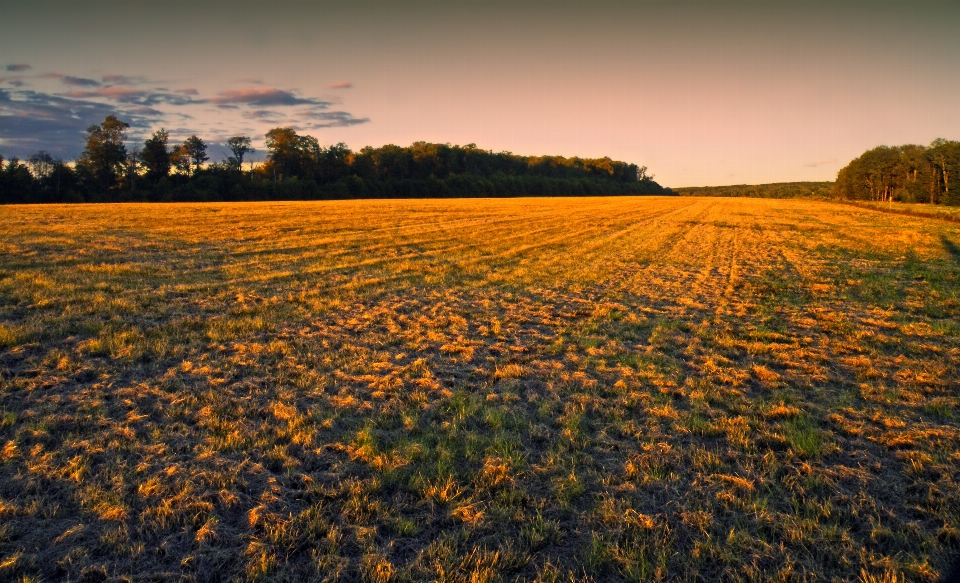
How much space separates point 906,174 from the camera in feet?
318

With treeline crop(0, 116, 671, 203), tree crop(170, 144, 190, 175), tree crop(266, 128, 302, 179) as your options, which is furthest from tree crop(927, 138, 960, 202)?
tree crop(170, 144, 190, 175)

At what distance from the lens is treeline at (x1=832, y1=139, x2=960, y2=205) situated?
82.9 m

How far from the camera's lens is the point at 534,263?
17516mm

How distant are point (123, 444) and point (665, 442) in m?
5.38

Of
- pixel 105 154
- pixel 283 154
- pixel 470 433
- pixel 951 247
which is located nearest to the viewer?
pixel 470 433

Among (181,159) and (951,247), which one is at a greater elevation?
(181,159)

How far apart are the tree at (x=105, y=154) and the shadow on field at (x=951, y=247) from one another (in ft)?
297

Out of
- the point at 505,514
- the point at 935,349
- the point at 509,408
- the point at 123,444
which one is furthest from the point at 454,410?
the point at 935,349

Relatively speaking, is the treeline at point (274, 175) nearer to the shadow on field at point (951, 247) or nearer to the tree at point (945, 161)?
the tree at point (945, 161)

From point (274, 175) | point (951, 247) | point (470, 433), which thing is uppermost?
point (274, 175)

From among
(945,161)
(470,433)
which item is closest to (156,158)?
(470,433)

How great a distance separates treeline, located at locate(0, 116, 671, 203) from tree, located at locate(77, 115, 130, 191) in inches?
4.7

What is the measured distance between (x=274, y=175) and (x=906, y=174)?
4740 inches

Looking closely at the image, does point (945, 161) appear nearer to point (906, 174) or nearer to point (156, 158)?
point (906, 174)
